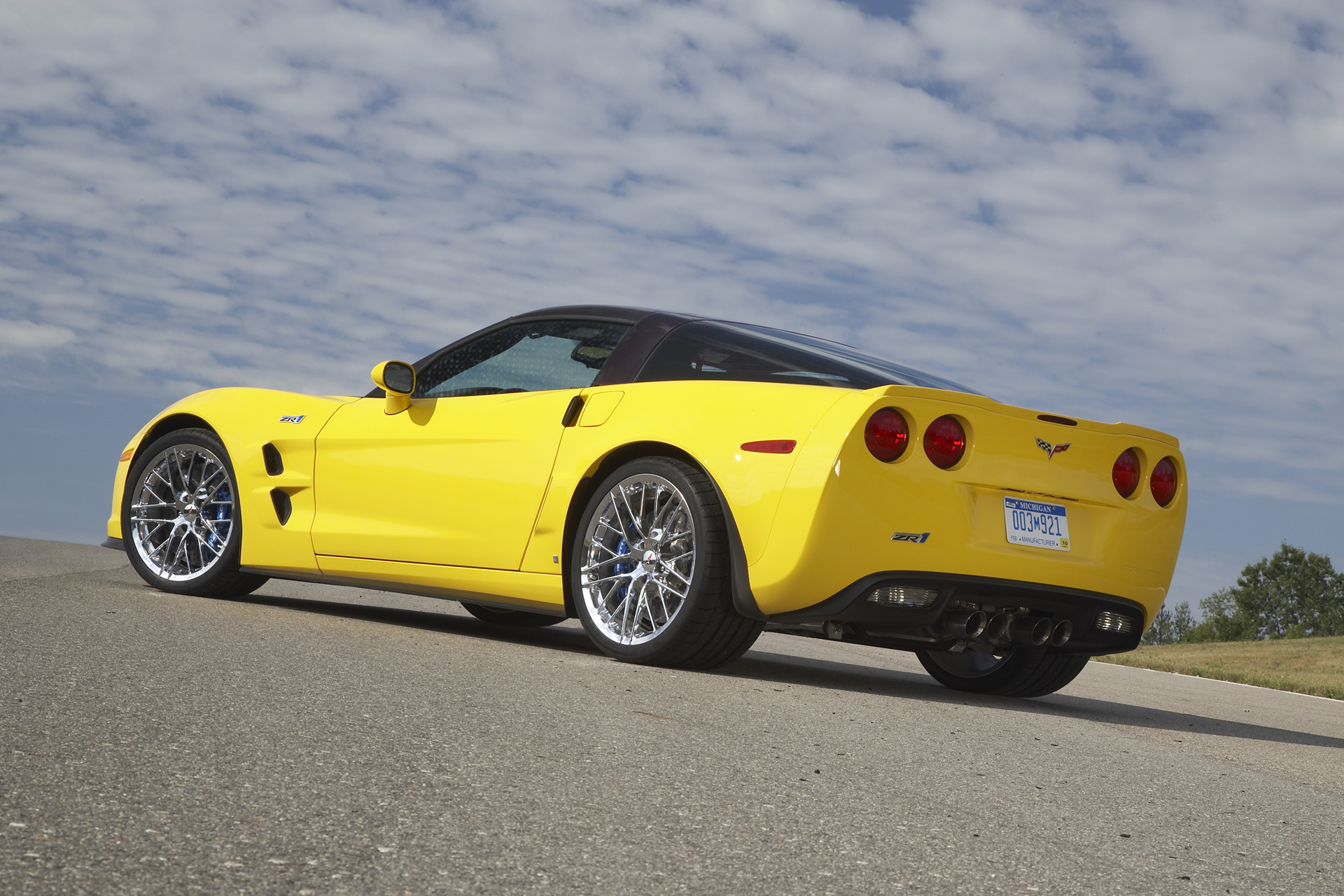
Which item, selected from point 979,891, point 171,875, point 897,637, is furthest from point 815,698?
point 171,875

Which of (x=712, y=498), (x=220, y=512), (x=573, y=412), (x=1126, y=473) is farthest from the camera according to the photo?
(x=220, y=512)

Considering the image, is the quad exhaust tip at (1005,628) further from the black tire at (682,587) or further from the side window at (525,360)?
the side window at (525,360)

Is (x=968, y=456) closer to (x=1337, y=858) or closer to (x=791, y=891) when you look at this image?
(x=1337, y=858)

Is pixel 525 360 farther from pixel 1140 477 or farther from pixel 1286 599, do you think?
pixel 1286 599

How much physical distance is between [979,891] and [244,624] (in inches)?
143

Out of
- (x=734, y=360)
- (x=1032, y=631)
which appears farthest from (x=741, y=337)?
(x=1032, y=631)

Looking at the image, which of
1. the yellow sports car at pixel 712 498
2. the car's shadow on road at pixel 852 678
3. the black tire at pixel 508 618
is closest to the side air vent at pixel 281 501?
the yellow sports car at pixel 712 498

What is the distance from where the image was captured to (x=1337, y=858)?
2615 millimetres

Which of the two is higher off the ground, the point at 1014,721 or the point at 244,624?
the point at 1014,721

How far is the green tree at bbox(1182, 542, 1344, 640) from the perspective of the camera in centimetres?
8525

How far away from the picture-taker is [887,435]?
Answer: 4211 millimetres

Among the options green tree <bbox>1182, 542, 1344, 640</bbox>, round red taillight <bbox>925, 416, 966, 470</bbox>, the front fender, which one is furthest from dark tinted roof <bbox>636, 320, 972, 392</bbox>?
green tree <bbox>1182, 542, 1344, 640</bbox>

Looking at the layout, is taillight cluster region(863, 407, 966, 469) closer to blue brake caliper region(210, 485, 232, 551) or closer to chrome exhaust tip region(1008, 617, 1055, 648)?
chrome exhaust tip region(1008, 617, 1055, 648)

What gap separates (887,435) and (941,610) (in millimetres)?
647
